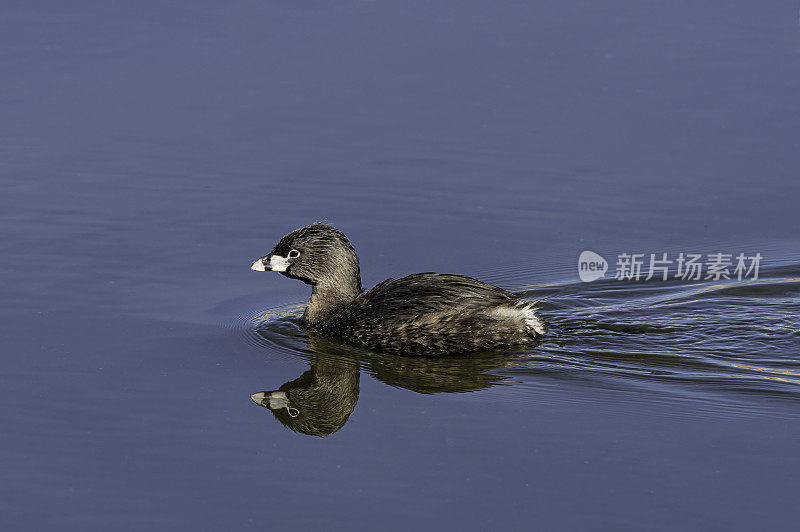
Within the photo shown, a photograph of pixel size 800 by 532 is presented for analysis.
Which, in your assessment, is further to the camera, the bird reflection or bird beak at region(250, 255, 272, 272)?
bird beak at region(250, 255, 272, 272)

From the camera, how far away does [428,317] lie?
10133 mm

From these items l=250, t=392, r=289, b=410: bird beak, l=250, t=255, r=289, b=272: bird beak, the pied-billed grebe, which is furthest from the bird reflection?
l=250, t=255, r=289, b=272: bird beak

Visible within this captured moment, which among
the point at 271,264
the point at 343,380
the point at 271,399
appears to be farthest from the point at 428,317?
the point at 271,399

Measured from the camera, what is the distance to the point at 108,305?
34.6ft

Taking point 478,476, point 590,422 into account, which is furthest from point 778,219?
point 478,476

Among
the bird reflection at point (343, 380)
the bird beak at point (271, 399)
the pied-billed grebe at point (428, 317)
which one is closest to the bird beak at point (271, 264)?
the pied-billed grebe at point (428, 317)

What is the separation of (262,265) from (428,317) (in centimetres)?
151

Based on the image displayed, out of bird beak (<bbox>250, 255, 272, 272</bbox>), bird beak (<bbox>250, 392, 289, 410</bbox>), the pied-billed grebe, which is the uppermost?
bird beak (<bbox>250, 255, 272, 272</bbox>)

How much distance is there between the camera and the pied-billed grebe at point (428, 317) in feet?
32.9

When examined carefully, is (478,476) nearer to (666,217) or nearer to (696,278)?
(696,278)

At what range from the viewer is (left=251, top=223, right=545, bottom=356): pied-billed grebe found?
1004 centimetres

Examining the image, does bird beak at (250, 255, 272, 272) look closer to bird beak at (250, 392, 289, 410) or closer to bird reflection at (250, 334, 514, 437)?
bird reflection at (250, 334, 514, 437)

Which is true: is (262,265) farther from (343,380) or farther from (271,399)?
(271,399)

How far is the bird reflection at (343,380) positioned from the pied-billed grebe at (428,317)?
11 centimetres
